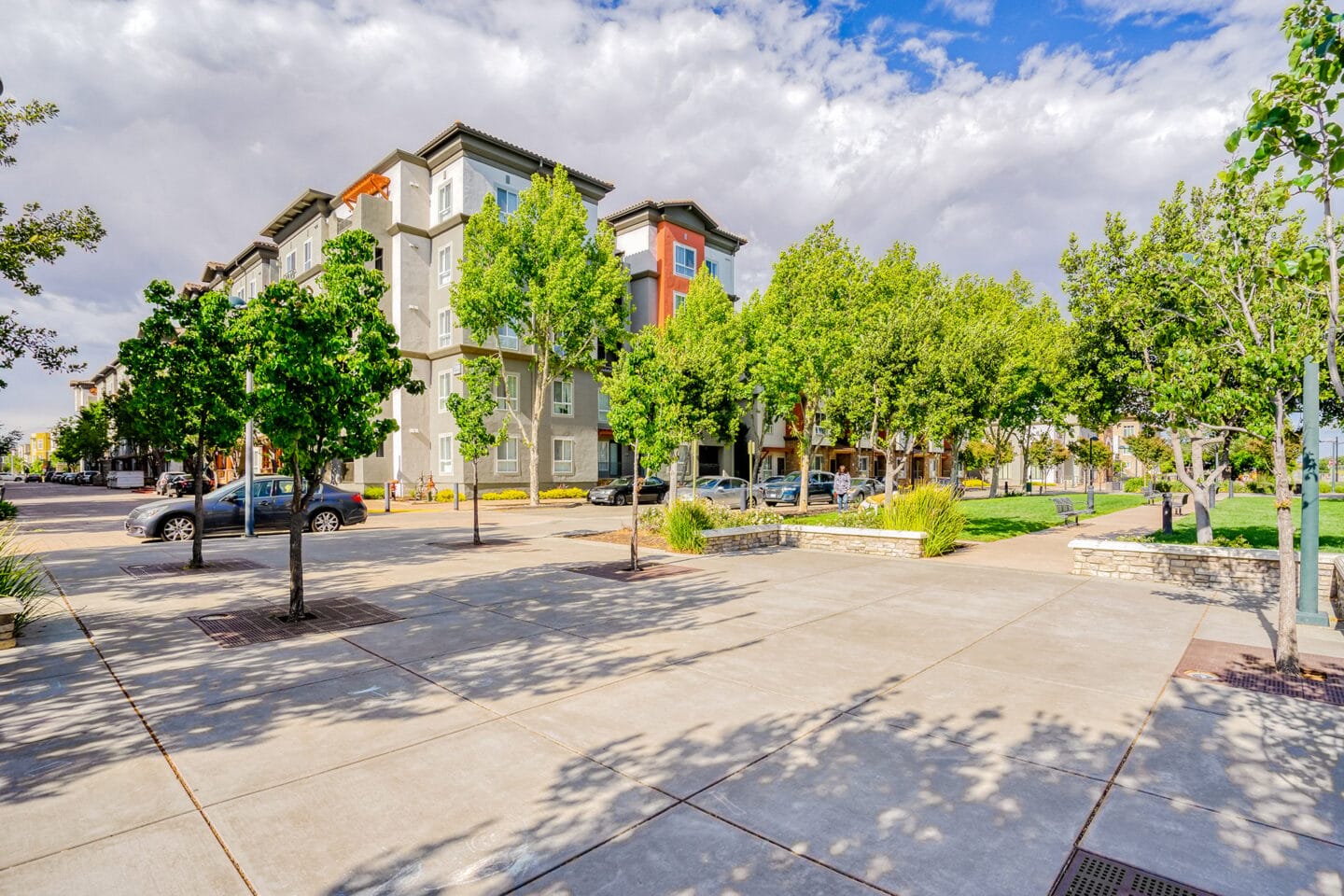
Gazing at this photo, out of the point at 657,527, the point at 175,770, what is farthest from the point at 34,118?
the point at 175,770

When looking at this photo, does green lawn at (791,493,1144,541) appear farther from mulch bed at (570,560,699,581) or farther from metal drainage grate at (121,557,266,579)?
metal drainage grate at (121,557,266,579)

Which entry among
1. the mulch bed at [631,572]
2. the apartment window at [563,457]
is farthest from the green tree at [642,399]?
the apartment window at [563,457]

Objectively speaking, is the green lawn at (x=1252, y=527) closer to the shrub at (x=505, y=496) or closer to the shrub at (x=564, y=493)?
the shrub at (x=564, y=493)

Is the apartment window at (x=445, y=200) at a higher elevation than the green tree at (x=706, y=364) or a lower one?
higher

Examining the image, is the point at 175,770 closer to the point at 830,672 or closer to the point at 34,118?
the point at 830,672

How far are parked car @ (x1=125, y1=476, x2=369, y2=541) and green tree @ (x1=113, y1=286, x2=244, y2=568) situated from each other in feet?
11.1

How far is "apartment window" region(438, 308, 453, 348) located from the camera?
35.3 meters

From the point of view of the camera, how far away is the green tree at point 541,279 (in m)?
30.0

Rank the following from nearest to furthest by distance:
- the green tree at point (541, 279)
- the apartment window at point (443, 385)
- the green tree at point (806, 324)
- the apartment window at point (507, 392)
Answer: the green tree at point (806, 324)
the green tree at point (541, 279)
the apartment window at point (507, 392)
the apartment window at point (443, 385)

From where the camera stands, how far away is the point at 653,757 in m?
4.43

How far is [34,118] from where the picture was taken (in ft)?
50.2

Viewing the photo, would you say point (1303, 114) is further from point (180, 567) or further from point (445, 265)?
point (445, 265)

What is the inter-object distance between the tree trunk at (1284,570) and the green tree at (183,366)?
13892 millimetres

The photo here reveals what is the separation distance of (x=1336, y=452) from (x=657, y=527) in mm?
38138
